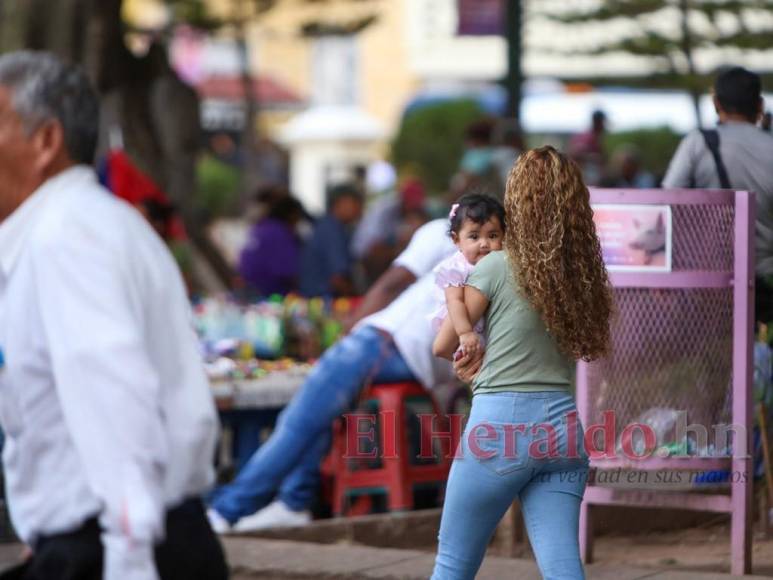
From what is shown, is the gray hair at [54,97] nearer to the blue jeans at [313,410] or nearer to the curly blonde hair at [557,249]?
the curly blonde hair at [557,249]

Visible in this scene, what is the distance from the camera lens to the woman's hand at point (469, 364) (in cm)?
482

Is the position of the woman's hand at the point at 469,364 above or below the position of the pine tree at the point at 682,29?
below

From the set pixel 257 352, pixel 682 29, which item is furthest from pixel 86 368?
pixel 682 29

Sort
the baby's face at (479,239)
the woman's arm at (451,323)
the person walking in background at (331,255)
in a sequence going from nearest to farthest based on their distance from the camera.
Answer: the woman's arm at (451,323)
the baby's face at (479,239)
the person walking in background at (331,255)

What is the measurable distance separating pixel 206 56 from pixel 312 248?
3332cm

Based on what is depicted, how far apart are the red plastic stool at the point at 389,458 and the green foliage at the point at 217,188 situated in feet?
78.4

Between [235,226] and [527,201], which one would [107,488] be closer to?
[527,201]

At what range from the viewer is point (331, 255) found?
12180 millimetres

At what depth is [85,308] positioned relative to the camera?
302 centimetres

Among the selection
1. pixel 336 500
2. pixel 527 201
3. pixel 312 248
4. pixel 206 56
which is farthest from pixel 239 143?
pixel 527 201

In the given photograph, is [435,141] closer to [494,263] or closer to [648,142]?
[648,142]

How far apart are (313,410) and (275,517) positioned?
1.83 feet

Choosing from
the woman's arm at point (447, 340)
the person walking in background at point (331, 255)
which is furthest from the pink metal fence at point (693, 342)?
the person walking in background at point (331, 255)

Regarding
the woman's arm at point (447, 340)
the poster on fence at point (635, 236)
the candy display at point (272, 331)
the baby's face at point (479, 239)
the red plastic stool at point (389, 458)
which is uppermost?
the baby's face at point (479, 239)
